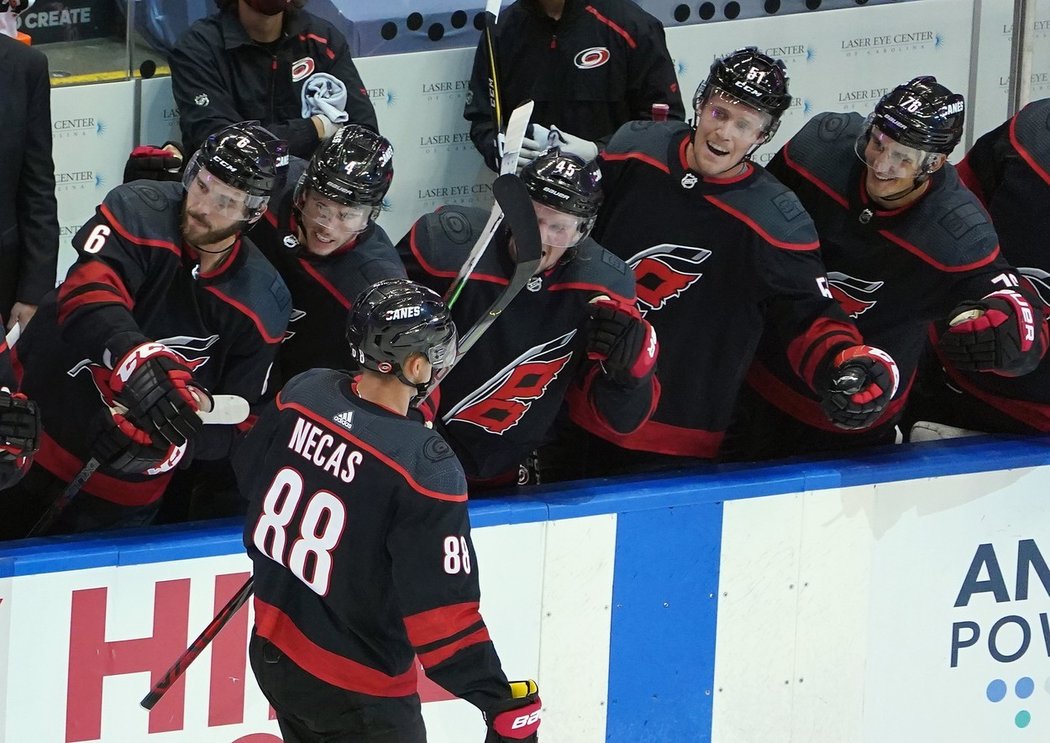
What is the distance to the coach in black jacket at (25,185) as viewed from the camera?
398 cm

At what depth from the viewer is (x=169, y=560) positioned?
130 inches

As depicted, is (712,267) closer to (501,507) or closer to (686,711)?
(501,507)

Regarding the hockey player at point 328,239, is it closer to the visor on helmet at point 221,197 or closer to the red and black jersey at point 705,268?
the visor on helmet at point 221,197

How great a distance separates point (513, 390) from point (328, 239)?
1.85 feet

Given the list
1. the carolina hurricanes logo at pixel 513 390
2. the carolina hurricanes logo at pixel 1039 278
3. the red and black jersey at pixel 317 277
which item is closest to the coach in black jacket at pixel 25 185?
the red and black jersey at pixel 317 277

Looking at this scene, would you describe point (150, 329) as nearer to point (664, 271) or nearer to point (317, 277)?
point (317, 277)

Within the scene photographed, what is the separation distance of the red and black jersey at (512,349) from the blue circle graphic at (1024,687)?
4.31ft

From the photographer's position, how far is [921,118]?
3832 millimetres

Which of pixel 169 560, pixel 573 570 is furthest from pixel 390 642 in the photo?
pixel 573 570

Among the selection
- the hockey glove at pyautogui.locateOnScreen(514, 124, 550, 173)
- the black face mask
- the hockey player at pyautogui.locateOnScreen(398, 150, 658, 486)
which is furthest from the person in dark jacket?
the hockey player at pyautogui.locateOnScreen(398, 150, 658, 486)

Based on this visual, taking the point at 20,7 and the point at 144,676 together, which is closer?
the point at 144,676

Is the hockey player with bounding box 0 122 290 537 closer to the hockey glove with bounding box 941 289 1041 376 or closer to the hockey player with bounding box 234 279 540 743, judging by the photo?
the hockey player with bounding box 234 279 540 743

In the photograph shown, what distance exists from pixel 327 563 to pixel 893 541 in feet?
5.70

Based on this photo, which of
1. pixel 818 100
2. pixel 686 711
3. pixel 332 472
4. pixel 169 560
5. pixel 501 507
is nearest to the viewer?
pixel 332 472
